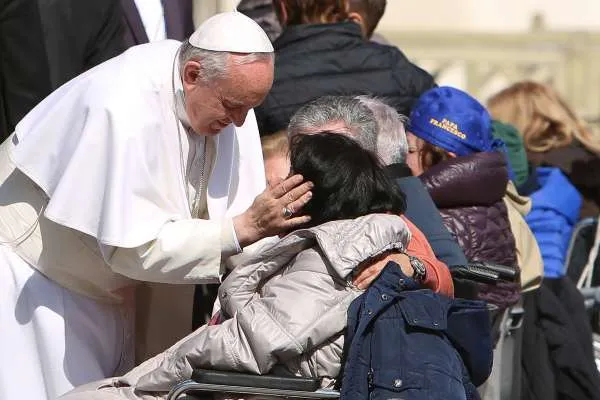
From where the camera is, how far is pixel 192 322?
5707 millimetres

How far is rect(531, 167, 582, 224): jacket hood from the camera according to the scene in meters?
7.37

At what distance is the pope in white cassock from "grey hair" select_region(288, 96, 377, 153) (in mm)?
206

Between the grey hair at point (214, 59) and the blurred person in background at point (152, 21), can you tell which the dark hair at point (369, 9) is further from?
the grey hair at point (214, 59)

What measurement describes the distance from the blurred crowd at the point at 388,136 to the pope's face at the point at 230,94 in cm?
19

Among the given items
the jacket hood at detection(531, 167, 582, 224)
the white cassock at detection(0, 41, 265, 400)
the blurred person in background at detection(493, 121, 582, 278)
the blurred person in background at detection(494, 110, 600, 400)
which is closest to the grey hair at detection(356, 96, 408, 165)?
the white cassock at detection(0, 41, 265, 400)

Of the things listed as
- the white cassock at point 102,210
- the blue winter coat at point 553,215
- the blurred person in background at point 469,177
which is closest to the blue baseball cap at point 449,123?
the blurred person in background at point 469,177

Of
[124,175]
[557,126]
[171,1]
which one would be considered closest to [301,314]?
[124,175]

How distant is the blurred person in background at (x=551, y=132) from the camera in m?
7.82

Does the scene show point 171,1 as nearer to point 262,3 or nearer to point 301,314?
point 262,3

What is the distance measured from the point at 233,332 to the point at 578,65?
14.1 meters

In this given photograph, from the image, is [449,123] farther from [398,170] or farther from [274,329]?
[274,329]

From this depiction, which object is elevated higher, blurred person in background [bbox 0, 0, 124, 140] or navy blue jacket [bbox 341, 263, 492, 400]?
blurred person in background [bbox 0, 0, 124, 140]

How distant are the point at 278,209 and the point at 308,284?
1.00ft

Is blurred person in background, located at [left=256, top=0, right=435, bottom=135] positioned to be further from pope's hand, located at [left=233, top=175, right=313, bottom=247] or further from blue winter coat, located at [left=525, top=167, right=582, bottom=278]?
blue winter coat, located at [left=525, top=167, right=582, bottom=278]
